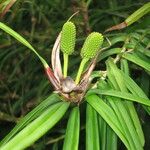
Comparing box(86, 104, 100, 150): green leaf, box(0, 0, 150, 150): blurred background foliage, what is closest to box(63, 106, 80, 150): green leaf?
box(86, 104, 100, 150): green leaf

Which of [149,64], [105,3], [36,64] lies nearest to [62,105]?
[149,64]

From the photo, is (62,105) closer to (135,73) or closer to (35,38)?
(135,73)

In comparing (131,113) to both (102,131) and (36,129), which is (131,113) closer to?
(102,131)

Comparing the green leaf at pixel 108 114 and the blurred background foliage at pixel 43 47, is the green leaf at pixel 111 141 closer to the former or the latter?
the green leaf at pixel 108 114

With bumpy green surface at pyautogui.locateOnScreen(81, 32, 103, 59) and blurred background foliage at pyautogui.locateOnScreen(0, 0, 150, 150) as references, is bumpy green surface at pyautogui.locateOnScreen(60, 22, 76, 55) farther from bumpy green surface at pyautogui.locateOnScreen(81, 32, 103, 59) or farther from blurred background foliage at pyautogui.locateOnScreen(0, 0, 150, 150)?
blurred background foliage at pyautogui.locateOnScreen(0, 0, 150, 150)

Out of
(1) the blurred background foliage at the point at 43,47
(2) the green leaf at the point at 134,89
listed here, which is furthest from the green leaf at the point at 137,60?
(1) the blurred background foliage at the point at 43,47
